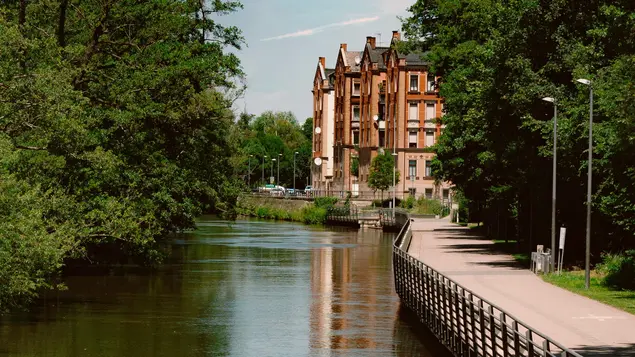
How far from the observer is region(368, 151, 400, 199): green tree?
369 ft

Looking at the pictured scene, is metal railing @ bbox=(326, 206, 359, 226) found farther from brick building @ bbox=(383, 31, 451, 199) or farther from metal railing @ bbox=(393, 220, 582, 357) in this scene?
metal railing @ bbox=(393, 220, 582, 357)

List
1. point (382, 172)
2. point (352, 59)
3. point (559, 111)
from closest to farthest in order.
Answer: point (559, 111), point (382, 172), point (352, 59)

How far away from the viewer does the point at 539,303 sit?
28594 millimetres

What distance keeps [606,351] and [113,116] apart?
27.3 meters

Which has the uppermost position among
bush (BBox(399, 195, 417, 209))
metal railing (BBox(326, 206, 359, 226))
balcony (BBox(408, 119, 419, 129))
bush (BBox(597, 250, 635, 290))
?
balcony (BBox(408, 119, 419, 129))

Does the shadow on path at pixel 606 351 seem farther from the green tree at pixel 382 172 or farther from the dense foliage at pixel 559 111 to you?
the green tree at pixel 382 172

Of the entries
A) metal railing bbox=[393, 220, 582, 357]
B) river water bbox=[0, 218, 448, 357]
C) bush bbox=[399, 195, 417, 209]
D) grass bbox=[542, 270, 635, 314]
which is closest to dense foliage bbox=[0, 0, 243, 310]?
river water bbox=[0, 218, 448, 357]

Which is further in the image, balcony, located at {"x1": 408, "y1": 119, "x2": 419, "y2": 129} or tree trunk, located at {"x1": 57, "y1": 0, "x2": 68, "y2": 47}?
balcony, located at {"x1": 408, "y1": 119, "x2": 419, "y2": 129}

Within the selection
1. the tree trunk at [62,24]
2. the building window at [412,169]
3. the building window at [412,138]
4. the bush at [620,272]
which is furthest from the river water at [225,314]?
the building window at [412,138]

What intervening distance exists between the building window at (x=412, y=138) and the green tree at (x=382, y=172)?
601 cm

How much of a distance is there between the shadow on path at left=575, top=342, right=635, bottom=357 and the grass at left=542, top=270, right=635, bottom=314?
6579 millimetres

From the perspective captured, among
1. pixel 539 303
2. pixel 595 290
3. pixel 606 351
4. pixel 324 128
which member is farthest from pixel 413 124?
pixel 606 351

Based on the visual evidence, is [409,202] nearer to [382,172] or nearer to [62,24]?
[382,172]

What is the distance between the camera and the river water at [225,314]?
90.2 feet
